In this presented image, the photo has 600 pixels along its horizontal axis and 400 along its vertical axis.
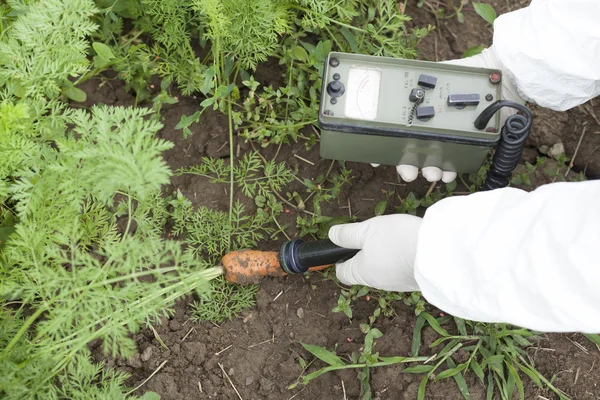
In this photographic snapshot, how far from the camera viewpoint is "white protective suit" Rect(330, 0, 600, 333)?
1430 mm

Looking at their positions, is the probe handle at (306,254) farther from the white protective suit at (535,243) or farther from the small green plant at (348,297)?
the white protective suit at (535,243)

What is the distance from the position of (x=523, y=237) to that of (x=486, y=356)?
85 centimetres

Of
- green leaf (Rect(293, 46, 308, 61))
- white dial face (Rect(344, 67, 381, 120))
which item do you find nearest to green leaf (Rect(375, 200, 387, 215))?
white dial face (Rect(344, 67, 381, 120))

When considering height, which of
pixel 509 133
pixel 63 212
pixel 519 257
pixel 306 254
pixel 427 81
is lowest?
pixel 306 254

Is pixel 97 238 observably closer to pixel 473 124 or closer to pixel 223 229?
pixel 223 229

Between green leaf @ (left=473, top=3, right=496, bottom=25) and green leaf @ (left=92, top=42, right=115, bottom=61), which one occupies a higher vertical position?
green leaf @ (left=473, top=3, right=496, bottom=25)

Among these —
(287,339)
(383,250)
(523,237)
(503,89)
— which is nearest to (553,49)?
(503,89)

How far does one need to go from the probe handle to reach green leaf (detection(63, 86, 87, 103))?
3.44ft

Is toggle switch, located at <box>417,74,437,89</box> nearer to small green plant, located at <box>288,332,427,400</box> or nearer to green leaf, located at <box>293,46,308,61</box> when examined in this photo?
green leaf, located at <box>293,46,308,61</box>

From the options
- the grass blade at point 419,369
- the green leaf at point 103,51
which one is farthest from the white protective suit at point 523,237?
the green leaf at point 103,51

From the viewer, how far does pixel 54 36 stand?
1.85m

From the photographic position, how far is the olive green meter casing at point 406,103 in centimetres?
185

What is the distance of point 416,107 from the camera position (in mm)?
1864

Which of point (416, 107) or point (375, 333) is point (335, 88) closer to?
point (416, 107)
